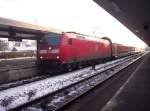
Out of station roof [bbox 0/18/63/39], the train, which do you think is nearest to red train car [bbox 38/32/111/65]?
the train

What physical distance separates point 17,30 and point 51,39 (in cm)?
271

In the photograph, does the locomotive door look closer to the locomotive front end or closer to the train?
the train

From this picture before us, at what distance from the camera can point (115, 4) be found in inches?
733

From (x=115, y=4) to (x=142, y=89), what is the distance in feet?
23.0

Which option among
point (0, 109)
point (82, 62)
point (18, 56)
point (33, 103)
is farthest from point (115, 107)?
point (18, 56)

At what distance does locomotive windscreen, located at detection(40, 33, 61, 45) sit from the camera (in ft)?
73.3

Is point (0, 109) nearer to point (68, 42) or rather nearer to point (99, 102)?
point (99, 102)

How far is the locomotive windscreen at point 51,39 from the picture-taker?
22.3 metres

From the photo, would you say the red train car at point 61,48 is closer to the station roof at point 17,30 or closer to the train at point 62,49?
the train at point 62,49

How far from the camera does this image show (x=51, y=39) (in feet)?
74.0

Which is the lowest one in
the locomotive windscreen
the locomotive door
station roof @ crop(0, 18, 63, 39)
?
the locomotive door

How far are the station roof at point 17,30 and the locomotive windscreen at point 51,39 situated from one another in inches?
50.8

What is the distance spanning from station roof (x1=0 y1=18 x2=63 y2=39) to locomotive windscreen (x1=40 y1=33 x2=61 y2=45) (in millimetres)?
1291

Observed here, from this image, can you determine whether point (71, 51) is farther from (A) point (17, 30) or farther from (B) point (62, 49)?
(A) point (17, 30)
